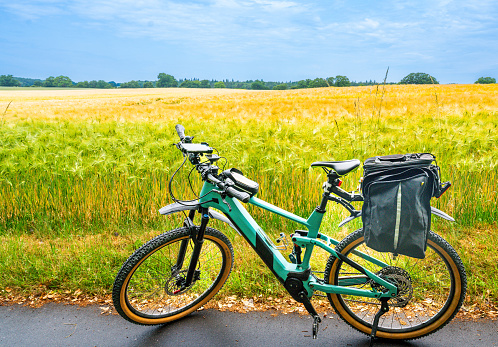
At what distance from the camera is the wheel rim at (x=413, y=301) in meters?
2.51

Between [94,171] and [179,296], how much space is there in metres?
2.84

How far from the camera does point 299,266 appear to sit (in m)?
2.50

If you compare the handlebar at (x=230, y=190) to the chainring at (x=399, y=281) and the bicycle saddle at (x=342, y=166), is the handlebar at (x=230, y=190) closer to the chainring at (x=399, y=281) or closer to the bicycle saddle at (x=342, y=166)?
the bicycle saddle at (x=342, y=166)

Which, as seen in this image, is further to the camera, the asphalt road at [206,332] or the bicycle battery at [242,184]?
the asphalt road at [206,332]

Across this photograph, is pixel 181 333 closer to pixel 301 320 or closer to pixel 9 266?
pixel 301 320

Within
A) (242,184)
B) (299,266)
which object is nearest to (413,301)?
(299,266)

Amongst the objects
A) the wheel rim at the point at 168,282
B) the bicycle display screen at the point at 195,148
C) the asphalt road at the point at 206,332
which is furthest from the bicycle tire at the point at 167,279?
the bicycle display screen at the point at 195,148

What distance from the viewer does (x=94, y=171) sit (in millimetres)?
5141

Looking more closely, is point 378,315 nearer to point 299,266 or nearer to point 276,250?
point 299,266

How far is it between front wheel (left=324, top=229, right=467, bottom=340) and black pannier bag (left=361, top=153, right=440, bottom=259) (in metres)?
0.27

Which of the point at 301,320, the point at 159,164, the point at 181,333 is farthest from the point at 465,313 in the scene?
the point at 159,164

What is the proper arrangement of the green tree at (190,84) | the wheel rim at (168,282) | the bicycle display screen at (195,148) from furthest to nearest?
the green tree at (190,84) < the wheel rim at (168,282) < the bicycle display screen at (195,148)

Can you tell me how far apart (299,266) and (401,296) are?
75 centimetres

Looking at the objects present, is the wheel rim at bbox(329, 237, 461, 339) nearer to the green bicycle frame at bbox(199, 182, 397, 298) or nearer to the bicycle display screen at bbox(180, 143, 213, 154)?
the green bicycle frame at bbox(199, 182, 397, 298)
